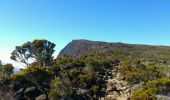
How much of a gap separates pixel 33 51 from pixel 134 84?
1115 inches

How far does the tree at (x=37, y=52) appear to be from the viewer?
8294cm

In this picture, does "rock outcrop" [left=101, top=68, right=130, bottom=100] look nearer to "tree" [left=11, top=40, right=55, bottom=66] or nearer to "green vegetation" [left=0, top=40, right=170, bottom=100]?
"green vegetation" [left=0, top=40, right=170, bottom=100]

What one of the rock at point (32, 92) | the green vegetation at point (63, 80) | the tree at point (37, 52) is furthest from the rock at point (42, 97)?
the tree at point (37, 52)

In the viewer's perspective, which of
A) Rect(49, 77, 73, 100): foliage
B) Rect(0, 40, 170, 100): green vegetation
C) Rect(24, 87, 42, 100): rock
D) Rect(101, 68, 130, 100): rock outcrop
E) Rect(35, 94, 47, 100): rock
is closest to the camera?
Rect(49, 77, 73, 100): foliage

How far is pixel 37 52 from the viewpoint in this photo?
83062 millimetres

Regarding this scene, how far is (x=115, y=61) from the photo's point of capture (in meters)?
105

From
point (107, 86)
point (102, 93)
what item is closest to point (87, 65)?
point (107, 86)

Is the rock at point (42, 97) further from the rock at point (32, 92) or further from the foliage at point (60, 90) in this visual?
the rock at point (32, 92)

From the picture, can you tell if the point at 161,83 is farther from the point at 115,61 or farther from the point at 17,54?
the point at 115,61

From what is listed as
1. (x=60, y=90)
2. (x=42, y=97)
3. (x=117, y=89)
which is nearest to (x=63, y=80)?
(x=60, y=90)

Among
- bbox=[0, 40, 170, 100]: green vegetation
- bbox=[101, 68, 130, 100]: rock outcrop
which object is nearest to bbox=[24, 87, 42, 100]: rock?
bbox=[0, 40, 170, 100]: green vegetation

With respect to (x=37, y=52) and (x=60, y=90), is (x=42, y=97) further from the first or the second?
(x=37, y=52)

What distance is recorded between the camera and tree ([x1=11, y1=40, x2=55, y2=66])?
272 ft

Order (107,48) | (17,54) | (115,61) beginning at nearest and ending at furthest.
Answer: (17,54)
(115,61)
(107,48)
